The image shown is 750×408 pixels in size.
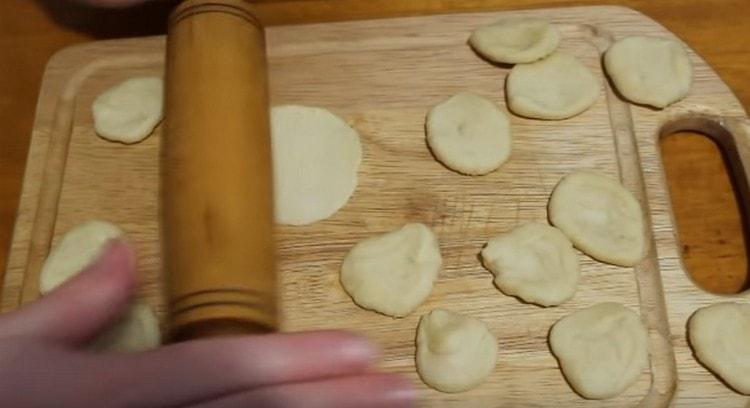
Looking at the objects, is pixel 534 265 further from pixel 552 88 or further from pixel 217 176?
pixel 217 176

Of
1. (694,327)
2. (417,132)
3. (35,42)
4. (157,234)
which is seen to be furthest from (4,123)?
(694,327)

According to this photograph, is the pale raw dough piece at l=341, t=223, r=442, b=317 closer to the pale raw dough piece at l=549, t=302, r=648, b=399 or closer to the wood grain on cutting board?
the pale raw dough piece at l=549, t=302, r=648, b=399

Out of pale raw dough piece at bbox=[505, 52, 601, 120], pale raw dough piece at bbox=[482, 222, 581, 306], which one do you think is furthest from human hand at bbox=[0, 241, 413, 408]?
pale raw dough piece at bbox=[505, 52, 601, 120]

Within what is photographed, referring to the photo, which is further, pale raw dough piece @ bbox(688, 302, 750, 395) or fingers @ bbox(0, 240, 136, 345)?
pale raw dough piece @ bbox(688, 302, 750, 395)

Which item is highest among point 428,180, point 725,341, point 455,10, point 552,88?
point 455,10

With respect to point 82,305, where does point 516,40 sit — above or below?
above

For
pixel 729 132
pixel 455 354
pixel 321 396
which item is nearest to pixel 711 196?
pixel 729 132

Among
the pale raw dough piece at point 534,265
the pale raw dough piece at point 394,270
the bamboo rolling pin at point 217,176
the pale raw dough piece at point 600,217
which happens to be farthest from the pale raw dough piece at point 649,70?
the bamboo rolling pin at point 217,176

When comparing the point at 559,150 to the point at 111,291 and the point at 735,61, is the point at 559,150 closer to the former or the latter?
the point at 735,61
